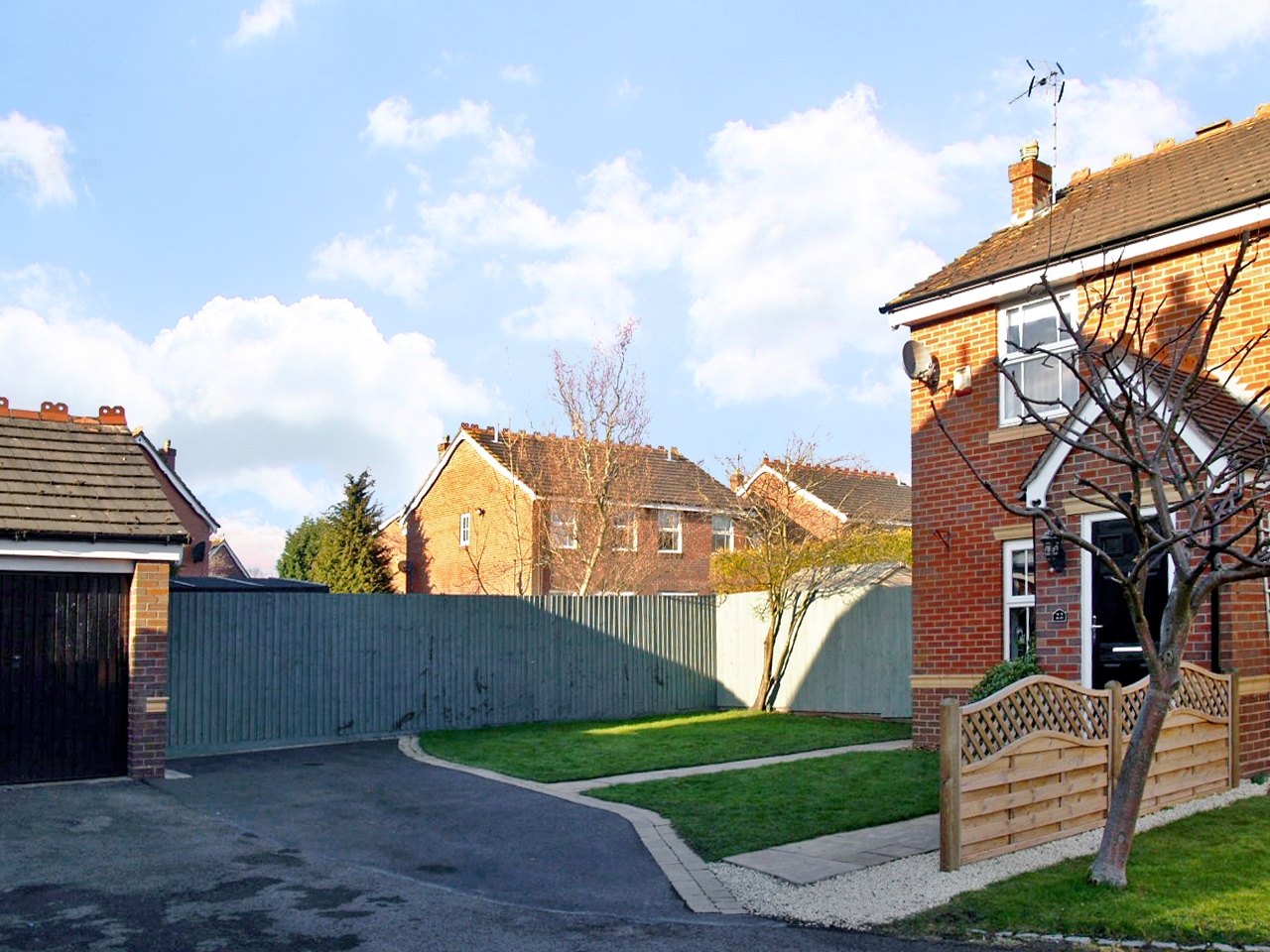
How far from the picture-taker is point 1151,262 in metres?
12.6

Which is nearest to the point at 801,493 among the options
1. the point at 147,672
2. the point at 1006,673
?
the point at 1006,673

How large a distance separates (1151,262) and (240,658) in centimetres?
1249

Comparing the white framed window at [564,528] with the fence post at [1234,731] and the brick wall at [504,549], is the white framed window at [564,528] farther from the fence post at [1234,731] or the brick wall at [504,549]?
the fence post at [1234,731]

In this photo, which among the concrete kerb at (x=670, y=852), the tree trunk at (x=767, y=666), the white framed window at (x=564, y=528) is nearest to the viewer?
the concrete kerb at (x=670, y=852)

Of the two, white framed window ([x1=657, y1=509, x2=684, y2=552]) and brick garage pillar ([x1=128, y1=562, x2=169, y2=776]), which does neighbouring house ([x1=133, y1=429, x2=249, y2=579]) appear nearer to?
white framed window ([x1=657, y1=509, x2=684, y2=552])

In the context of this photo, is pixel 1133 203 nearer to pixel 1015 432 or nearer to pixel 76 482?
pixel 1015 432

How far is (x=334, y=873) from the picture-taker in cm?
801

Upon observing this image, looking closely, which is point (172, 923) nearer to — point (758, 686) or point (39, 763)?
point (39, 763)

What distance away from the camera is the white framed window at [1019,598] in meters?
13.1

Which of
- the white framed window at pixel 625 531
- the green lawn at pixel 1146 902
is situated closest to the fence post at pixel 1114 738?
the green lawn at pixel 1146 902

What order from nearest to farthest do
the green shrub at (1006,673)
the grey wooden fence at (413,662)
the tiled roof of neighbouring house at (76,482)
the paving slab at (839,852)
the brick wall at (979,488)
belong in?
the paving slab at (839,852) < the tiled roof of neighbouring house at (76,482) < the brick wall at (979,488) < the green shrub at (1006,673) < the grey wooden fence at (413,662)

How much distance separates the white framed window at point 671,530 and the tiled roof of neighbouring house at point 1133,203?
65.3ft

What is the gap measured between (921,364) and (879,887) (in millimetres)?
8364

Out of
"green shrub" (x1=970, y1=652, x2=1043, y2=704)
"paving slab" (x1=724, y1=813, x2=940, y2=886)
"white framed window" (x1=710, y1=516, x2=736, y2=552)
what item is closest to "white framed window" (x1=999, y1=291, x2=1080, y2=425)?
"green shrub" (x1=970, y1=652, x2=1043, y2=704)
